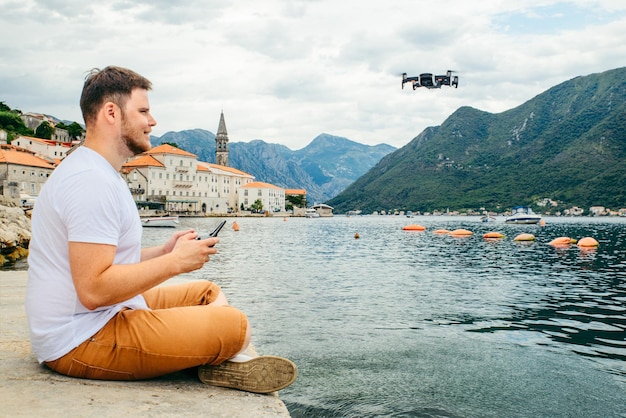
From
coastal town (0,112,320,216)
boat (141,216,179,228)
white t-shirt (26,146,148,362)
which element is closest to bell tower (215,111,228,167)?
coastal town (0,112,320,216)

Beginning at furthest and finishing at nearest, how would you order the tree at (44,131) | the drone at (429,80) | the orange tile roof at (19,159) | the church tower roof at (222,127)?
the church tower roof at (222,127) → the tree at (44,131) → the orange tile roof at (19,159) → the drone at (429,80)

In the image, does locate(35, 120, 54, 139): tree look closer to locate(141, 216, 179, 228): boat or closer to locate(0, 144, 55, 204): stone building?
locate(0, 144, 55, 204): stone building

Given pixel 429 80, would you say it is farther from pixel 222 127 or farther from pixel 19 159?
pixel 222 127

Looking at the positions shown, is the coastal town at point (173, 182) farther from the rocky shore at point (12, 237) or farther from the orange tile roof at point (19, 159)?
the rocky shore at point (12, 237)

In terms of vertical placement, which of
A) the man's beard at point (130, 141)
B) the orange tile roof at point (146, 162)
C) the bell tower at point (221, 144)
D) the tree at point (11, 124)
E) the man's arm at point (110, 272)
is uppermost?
the bell tower at point (221, 144)

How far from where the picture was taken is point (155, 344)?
291 centimetres

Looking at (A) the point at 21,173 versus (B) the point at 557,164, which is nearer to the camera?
(A) the point at 21,173

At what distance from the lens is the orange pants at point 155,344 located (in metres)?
2.88

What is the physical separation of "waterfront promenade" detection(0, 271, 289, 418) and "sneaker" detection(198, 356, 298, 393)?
0.06 metres

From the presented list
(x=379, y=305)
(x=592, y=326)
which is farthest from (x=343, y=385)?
(x=592, y=326)

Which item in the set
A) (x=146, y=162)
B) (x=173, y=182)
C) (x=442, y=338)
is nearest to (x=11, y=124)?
(x=146, y=162)

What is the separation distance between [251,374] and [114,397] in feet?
2.98

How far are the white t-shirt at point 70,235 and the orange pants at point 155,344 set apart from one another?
0.09 meters

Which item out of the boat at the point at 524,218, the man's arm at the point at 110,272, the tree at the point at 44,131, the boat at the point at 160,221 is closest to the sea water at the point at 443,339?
the man's arm at the point at 110,272
